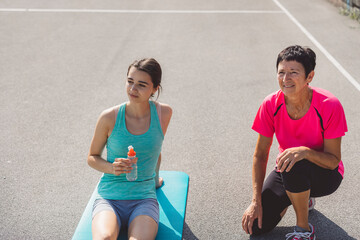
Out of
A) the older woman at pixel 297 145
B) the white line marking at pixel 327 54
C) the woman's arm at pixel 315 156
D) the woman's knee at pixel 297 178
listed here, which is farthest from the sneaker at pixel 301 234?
the white line marking at pixel 327 54

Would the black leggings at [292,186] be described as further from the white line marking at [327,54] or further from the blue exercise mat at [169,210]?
the white line marking at [327,54]

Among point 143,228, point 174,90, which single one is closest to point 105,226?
point 143,228

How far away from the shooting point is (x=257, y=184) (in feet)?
12.4

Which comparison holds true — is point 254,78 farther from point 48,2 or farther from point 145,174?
point 48,2

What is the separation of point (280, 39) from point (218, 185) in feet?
17.9

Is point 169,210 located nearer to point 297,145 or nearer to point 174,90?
point 297,145

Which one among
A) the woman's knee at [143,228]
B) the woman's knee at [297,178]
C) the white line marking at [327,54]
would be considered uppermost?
the woman's knee at [297,178]

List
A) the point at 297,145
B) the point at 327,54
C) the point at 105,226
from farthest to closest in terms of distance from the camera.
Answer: the point at 327,54
the point at 297,145
the point at 105,226

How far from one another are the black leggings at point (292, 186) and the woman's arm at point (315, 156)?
0.20ft

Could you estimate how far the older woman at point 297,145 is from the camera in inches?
138

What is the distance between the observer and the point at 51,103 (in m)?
6.60

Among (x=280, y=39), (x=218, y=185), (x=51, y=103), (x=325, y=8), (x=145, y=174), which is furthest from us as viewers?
(x=325, y=8)

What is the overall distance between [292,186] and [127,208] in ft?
4.23

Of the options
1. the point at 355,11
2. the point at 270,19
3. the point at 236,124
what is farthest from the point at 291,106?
the point at 355,11
